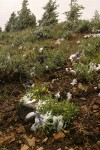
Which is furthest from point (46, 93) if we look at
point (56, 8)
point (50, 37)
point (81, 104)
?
point (56, 8)

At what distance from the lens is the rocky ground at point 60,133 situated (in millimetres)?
4945

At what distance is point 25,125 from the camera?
5.67m

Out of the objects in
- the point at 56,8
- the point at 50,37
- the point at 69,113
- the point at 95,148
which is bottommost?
the point at 95,148

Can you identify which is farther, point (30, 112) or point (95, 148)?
point (30, 112)

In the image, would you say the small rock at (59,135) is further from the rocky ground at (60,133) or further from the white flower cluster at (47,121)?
the white flower cluster at (47,121)

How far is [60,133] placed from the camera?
16.9 ft

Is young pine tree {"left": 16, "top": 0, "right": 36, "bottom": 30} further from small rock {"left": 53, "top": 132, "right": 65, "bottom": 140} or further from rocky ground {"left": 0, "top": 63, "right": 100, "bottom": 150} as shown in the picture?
small rock {"left": 53, "top": 132, "right": 65, "bottom": 140}

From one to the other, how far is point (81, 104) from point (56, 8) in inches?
1167

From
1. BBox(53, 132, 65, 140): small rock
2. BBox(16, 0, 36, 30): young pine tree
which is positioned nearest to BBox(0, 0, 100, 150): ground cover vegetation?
BBox(53, 132, 65, 140): small rock

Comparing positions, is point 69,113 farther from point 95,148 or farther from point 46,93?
point 46,93

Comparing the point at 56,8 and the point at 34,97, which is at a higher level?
the point at 56,8

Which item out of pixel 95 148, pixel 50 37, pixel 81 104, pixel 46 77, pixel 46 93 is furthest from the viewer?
pixel 50 37

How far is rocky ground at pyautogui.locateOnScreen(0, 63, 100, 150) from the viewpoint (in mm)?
4945

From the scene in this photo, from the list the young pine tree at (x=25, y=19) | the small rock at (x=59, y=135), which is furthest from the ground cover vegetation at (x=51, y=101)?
the young pine tree at (x=25, y=19)
